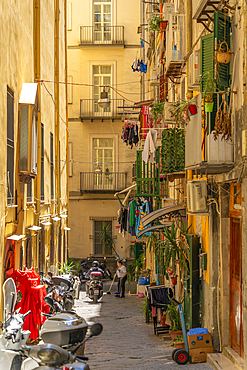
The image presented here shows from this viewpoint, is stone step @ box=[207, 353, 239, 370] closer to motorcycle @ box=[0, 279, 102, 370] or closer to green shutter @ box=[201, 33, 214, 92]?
motorcycle @ box=[0, 279, 102, 370]

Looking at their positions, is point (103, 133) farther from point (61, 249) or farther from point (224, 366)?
point (224, 366)

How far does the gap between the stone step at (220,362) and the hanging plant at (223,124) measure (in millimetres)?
3885

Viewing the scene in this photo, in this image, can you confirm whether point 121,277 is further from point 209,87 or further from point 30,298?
point 209,87

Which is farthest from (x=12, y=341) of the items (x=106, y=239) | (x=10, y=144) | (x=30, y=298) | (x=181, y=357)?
(x=106, y=239)

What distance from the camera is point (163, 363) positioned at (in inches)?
372

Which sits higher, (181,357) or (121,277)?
(181,357)

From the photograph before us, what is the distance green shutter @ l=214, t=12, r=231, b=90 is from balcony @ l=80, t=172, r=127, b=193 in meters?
20.6

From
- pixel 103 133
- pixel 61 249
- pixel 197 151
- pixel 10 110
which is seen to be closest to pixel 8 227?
pixel 10 110

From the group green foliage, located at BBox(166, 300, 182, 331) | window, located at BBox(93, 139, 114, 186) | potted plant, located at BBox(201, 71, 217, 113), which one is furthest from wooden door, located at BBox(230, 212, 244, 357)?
window, located at BBox(93, 139, 114, 186)

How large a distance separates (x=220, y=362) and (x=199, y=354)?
63 centimetres

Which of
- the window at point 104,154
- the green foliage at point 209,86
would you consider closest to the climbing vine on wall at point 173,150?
the green foliage at point 209,86

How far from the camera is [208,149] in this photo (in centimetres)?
807

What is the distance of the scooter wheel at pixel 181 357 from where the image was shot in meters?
9.10

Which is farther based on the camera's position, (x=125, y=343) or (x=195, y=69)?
(x=125, y=343)
